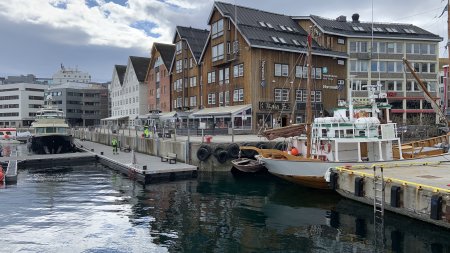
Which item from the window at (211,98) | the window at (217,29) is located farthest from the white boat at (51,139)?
the window at (217,29)

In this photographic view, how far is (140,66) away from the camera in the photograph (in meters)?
86.2

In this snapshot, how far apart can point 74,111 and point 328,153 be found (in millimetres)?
121896

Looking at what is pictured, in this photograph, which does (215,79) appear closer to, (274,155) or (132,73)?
(274,155)

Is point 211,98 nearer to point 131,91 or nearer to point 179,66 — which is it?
point 179,66

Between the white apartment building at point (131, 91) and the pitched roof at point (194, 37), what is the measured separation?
22.2 m

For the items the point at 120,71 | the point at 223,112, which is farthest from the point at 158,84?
the point at 223,112

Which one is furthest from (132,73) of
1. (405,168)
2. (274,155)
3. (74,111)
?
(405,168)

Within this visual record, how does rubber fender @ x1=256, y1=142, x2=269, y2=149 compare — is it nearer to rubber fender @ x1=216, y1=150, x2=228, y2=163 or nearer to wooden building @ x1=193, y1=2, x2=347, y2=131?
rubber fender @ x1=216, y1=150, x2=228, y2=163

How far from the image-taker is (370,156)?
24.9m

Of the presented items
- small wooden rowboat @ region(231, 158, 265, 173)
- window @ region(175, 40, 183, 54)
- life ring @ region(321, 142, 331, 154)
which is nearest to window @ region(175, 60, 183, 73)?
window @ region(175, 40, 183, 54)

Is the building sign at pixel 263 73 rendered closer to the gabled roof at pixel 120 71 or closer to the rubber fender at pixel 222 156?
the rubber fender at pixel 222 156

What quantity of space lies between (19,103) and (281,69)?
11307cm

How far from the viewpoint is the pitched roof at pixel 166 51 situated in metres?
72.8

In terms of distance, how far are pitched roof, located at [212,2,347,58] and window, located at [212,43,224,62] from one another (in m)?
4.22
